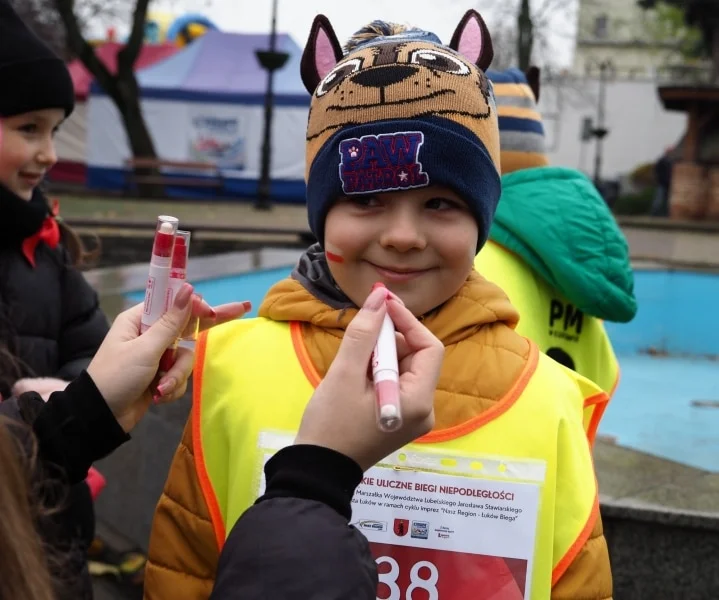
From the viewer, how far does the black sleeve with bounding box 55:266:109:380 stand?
2881 mm

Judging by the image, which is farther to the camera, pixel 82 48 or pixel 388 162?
pixel 82 48

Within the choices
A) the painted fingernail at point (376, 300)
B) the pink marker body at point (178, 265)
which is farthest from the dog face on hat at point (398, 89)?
the painted fingernail at point (376, 300)

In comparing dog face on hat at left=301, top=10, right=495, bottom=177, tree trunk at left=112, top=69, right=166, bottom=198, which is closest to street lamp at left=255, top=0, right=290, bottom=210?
tree trunk at left=112, top=69, right=166, bottom=198

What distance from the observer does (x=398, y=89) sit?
5.48 ft

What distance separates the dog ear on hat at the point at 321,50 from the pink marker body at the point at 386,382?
0.85 metres

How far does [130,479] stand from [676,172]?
20114 mm

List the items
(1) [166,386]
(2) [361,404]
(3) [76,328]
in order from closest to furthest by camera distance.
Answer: (2) [361,404] < (1) [166,386] < (3) [76,328]

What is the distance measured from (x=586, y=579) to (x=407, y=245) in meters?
0.66

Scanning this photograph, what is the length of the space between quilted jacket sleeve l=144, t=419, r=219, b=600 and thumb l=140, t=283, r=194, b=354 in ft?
0.88

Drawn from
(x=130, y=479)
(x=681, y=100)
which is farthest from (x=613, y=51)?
(x=130, y=479)

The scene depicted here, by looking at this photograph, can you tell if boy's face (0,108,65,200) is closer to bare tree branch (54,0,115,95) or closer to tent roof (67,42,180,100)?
bare tree branch (54,0,115,95)

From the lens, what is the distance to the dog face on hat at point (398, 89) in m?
1.67

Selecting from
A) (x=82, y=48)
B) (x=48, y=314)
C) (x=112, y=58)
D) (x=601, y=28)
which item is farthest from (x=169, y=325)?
(x=601, y=28)

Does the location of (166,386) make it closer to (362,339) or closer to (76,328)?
(362,339)
